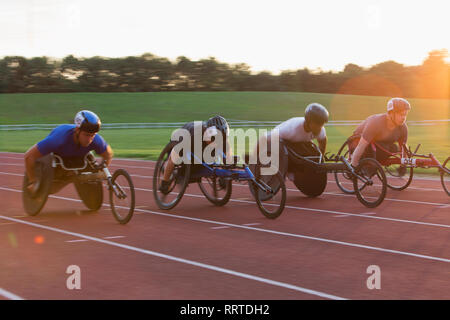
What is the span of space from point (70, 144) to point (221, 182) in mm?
2691

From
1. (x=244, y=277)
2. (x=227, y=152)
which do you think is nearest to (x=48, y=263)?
(x=244, y=277)

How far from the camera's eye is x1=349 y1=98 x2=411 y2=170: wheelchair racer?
1178cm

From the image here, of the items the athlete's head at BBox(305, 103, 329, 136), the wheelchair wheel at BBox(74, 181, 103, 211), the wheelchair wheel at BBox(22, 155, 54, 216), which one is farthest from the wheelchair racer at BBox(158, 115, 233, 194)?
the wheelchair wheel at BBox(22, 155, 54, 216)

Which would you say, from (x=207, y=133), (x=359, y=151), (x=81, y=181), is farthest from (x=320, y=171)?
(x=81, y=181)

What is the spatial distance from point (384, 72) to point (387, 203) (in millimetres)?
108236

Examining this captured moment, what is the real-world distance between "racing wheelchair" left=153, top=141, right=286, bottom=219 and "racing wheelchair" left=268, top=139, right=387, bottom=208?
37.7 inches

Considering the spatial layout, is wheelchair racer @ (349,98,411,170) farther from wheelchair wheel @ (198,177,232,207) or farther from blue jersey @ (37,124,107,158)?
blue jersey @ (37,124,107,158)

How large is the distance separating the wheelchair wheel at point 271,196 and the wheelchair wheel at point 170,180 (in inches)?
43.2

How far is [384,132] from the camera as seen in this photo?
12.1m

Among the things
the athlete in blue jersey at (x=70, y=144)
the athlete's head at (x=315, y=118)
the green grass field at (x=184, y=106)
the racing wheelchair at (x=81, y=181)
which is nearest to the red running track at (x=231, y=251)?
the racing wheelchair at (x=81, y=181)

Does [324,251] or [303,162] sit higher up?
[303,162]

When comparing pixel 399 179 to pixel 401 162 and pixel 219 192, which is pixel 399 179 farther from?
pixel 219 192

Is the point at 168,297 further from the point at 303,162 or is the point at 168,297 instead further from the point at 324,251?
the point at 303,162

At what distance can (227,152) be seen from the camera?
10.4 meters
